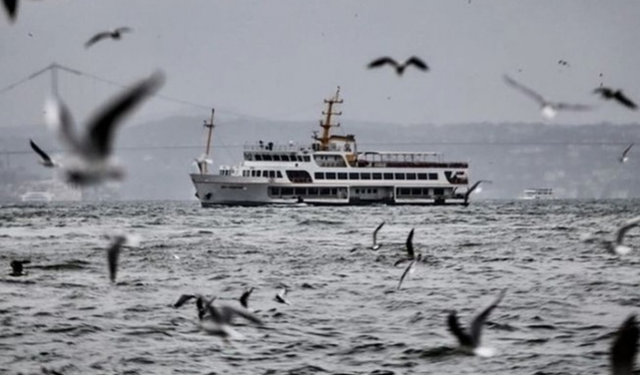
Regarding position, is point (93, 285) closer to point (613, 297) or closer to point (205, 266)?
point (205, 266)

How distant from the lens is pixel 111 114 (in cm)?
355

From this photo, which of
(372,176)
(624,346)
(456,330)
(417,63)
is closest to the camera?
(624,346)

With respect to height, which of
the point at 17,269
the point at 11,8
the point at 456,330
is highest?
the point at 11,8

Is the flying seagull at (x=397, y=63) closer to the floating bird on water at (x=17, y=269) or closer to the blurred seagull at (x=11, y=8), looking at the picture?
the blurred seagull at (x=11, y=8)

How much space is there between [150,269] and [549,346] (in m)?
17.4

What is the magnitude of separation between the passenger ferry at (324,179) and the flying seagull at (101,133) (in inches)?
3866

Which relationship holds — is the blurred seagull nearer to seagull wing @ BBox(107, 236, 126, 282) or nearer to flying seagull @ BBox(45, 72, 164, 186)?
flying seagull @ BBox(45, 72, 164, 186)

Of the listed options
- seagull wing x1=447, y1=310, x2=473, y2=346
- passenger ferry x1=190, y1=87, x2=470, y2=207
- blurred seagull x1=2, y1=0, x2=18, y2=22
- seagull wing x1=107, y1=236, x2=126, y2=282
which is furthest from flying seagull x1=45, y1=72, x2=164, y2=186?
passenger ferry x1=190, y1=87, x2=470, y2=207

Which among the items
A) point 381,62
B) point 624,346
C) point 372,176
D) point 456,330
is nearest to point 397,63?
point 381,62

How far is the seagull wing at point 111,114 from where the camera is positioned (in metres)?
3.50

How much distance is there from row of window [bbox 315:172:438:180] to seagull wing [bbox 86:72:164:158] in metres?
104

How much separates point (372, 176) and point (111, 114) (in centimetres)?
10704

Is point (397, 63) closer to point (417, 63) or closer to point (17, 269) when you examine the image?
point (417, 63)

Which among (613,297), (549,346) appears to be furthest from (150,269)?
(549,346)
